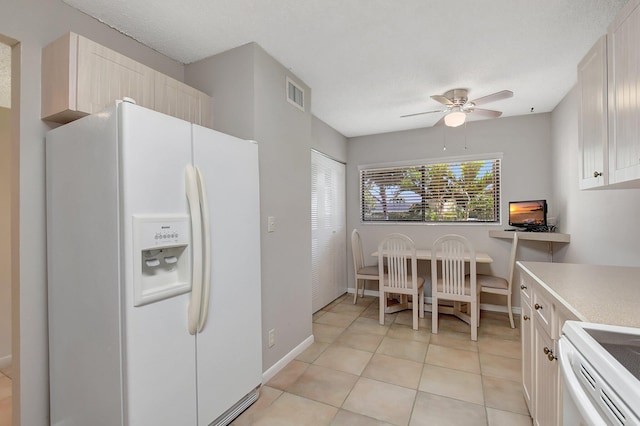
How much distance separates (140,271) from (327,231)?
9.78ft

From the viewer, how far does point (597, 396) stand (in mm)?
718

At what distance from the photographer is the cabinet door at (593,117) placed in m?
1.45

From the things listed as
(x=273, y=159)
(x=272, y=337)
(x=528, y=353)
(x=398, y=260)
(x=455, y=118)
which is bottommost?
(x=272, y=337)

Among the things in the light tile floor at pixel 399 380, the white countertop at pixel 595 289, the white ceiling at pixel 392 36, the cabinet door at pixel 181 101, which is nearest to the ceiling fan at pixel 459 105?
the white ceiling at pixel 392 36

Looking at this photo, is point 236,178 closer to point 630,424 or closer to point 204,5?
point 204,5

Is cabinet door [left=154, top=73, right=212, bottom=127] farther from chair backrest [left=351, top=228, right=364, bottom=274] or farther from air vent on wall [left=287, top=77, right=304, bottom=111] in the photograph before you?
chair backrest [left=351, top=228, right=364, bottom=274]

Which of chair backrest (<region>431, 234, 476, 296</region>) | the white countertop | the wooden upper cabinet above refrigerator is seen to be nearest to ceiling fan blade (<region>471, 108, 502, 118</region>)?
chair backrest (<region>431, 234, 476, 296</region>)

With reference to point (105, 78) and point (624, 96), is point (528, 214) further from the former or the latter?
point (105, 78)

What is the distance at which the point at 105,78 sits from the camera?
1636mm

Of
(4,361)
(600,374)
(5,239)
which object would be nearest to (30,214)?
(5,239)

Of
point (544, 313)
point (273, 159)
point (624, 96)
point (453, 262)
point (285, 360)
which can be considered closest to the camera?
point (624, 96)

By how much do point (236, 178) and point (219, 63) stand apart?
3.57ft

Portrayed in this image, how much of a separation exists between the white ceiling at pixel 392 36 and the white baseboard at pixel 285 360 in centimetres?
244

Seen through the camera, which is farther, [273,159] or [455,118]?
[455,118]
